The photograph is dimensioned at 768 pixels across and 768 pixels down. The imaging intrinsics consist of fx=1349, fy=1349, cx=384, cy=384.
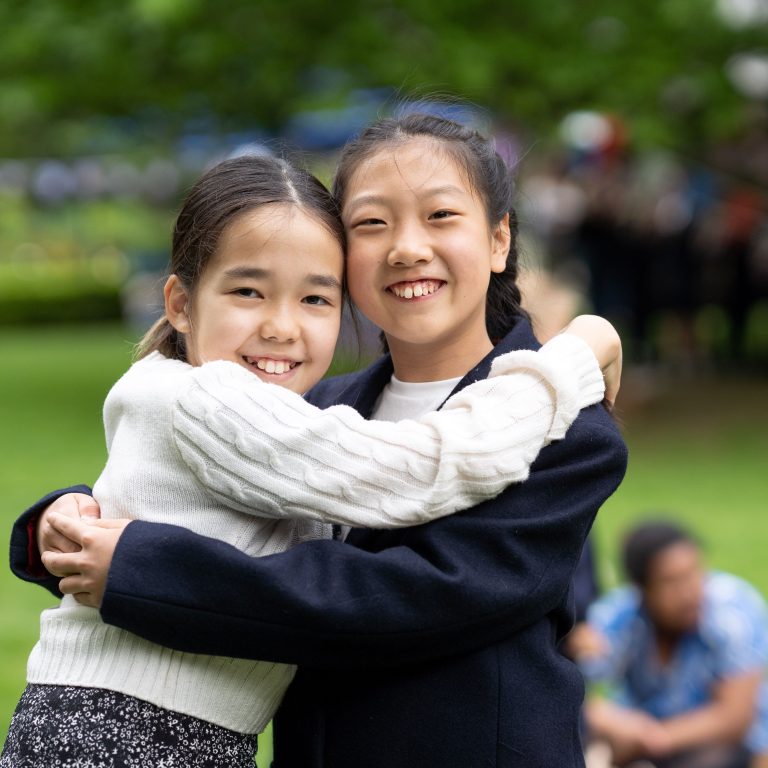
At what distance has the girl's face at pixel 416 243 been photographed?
217 cm

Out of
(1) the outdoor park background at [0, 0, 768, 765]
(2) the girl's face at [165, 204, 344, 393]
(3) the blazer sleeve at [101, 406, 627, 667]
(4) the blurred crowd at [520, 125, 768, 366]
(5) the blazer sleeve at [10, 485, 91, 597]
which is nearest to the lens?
(3) the blazer sleeve at [101, 406, 627, 667]

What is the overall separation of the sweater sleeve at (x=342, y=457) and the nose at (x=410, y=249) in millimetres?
288

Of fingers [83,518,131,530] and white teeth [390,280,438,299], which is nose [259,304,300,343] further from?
fingers [83,518,131,530]

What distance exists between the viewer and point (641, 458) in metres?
10.1

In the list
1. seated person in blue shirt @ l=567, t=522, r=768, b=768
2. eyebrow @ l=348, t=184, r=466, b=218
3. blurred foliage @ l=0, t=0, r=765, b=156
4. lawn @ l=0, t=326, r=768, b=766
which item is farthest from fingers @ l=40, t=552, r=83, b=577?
blurred foliage @ l=0, t=0, r=765, b=156

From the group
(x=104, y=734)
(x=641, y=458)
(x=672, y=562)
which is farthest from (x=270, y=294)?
(x=641, y=458)

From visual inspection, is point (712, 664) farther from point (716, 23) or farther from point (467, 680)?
point (716, 23)

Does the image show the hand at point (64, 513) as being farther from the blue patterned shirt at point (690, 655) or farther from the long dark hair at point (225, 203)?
the blue patterned shirt at point (690, 655)

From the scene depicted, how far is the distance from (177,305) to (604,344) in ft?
2.34

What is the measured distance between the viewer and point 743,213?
1402 centimetres

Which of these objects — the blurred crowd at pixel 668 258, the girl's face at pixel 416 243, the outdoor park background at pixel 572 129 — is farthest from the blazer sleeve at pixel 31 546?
the blurred crowd at pixel 668 258

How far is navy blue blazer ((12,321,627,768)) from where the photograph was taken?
1.93 meters

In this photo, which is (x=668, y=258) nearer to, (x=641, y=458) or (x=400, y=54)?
(x=641, y=458)

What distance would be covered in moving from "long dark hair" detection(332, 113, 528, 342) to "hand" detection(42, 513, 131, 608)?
0.69 m
